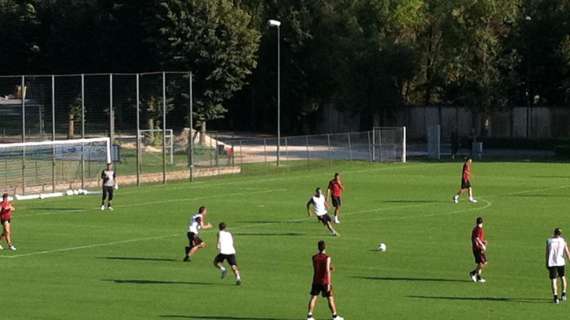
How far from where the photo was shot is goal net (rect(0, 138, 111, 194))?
61469mm

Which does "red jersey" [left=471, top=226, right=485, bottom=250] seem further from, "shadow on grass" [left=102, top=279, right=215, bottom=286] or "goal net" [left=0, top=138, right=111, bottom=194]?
"goal net" [left=0, top=138, right=111, bottom=194]

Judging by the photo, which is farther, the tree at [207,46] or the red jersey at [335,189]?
the tree at [207,46]

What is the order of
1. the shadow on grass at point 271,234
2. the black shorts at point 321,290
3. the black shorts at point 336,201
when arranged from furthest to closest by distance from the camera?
the black shorts at point 336,201
the shadow on grass at point 271,234
the black shorts at point 321,290

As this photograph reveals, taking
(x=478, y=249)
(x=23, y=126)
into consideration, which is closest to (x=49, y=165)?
(x=23, y=126)

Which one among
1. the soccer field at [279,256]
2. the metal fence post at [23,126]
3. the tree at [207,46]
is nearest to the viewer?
the soccer field at [279,256]

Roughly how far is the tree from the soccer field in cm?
2529

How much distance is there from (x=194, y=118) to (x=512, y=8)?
28.6m

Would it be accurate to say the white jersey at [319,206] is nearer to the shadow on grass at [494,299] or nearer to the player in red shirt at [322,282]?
the shadow on grass at [494,299]

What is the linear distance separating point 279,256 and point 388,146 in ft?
170

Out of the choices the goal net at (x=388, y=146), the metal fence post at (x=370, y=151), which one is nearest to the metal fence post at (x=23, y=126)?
the goal net at (x=388, y=146)

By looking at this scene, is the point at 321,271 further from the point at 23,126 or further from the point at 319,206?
the point at 23,126

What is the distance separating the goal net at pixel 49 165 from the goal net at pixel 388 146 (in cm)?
2591

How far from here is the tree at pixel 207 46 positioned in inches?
3469

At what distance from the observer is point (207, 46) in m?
88.4
